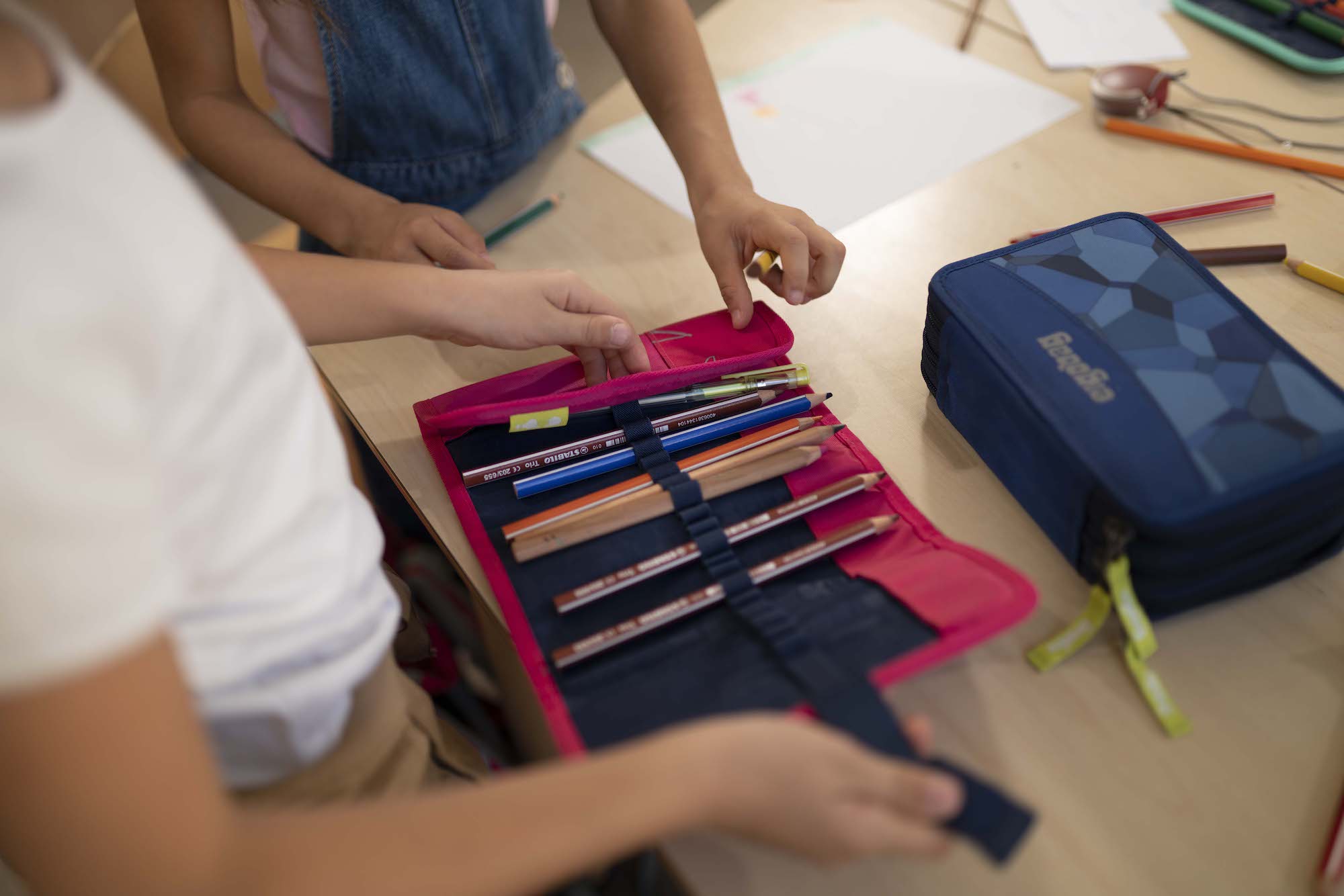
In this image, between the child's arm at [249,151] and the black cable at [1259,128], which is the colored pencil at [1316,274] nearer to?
the black cable at [1259,128]

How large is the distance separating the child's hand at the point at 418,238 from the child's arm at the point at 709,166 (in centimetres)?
21

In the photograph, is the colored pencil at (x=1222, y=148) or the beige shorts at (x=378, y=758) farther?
the colored pencil at (x=1222, y=148)

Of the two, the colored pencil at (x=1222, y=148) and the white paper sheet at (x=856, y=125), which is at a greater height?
the colored pencil at (x=1222, y=148)

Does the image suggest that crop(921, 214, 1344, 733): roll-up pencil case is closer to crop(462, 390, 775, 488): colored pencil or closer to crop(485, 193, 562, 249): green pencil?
crop(462, 390, 775, 488): colored pencil

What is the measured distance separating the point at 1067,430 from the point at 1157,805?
0.71 feet

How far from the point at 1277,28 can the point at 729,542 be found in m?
0.96

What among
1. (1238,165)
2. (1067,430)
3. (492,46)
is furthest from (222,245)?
(1238,165)

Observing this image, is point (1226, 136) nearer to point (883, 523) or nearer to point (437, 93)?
point (883, 523)

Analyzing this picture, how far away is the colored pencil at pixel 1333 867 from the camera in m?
0.44

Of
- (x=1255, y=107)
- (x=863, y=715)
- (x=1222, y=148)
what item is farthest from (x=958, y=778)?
(x=1255, y=107)

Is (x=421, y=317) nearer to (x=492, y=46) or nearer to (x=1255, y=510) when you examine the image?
(x=492, y=46)

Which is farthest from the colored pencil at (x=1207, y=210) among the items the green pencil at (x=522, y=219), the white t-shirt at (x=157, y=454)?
the white t-shirt at (x=157, y=454)

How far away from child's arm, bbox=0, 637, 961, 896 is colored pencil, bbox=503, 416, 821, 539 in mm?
212

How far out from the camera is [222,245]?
0.38m
